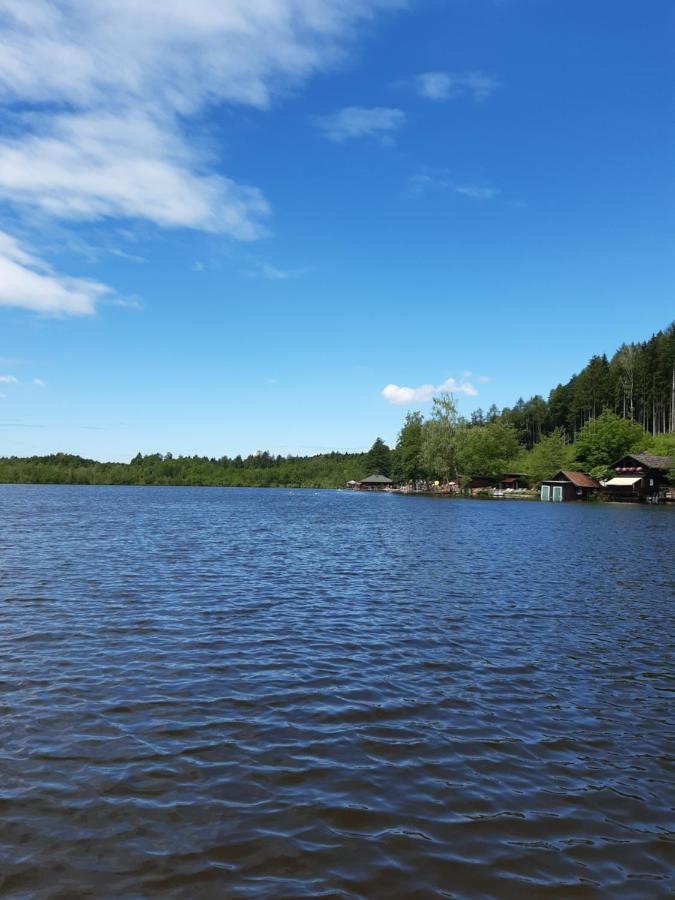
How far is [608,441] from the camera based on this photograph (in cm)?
11988

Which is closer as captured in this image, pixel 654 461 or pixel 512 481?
pixel 654 461

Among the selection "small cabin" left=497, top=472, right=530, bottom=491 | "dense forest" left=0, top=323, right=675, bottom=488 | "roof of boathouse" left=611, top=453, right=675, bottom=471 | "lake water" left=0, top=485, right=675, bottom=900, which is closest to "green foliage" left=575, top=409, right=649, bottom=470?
"dense forest" left=0, top=323, right=675, bottom=488

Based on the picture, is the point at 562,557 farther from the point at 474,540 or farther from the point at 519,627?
the point at 519,627

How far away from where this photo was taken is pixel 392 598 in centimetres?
1992

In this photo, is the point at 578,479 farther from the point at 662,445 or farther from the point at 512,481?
the point at 512,481

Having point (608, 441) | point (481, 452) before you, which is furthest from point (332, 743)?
point (481, 452)

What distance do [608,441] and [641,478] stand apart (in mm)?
13689

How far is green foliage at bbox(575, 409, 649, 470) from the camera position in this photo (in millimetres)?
119875

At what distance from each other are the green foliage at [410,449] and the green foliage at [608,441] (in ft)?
135

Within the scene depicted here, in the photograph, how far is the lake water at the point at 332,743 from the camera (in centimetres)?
596

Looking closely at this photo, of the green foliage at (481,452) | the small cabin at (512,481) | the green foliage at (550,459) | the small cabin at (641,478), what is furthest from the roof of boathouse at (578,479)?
the small cabin at (512,481)

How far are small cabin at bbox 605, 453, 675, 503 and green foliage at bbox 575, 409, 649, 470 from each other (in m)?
6.86

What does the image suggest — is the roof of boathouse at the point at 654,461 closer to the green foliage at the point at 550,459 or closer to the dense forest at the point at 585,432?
the dense forest at the point at 585,432

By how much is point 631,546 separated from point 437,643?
95.2ft
